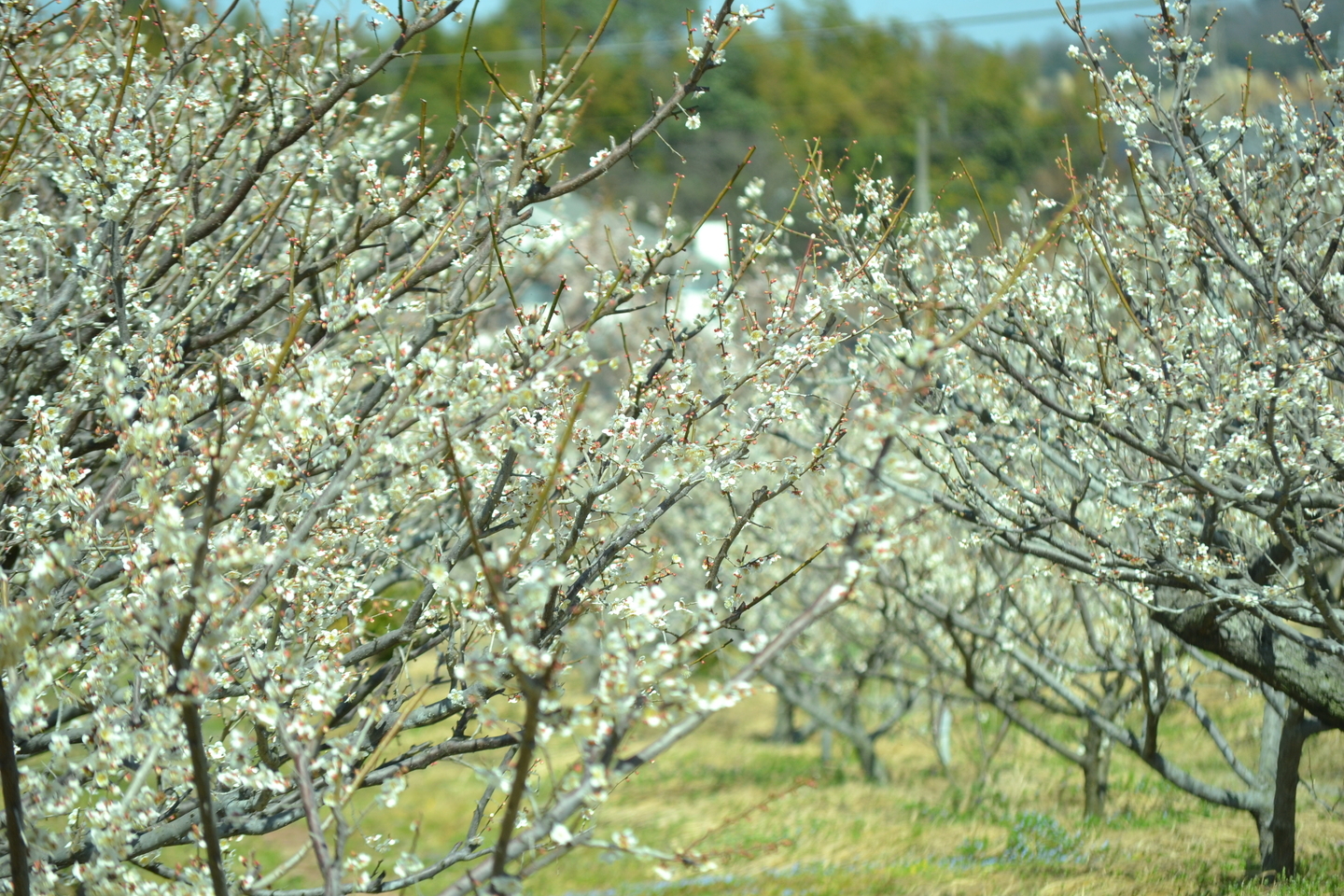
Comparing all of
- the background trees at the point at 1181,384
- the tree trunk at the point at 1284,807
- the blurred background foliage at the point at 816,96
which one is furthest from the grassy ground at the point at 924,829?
the blurred background foliage at the point at 816,96

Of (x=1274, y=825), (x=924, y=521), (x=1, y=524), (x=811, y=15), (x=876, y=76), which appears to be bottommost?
(x=1274, y=825)

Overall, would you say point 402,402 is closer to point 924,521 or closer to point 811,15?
point 924,521

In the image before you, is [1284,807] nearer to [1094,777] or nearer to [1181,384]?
[1181,384]

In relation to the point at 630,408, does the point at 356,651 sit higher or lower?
lower

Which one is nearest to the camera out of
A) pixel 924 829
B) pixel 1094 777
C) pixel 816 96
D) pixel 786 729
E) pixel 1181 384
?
pixel 1181 384

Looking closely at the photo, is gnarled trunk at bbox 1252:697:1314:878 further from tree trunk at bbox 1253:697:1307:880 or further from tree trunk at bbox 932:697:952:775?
tree trunk at bbox 932:697:952:775

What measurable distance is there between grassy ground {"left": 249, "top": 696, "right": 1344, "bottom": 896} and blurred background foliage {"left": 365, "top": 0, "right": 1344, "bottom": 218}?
22.6 meters

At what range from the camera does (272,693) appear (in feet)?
8.57

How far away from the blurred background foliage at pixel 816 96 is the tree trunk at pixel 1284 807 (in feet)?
92.3

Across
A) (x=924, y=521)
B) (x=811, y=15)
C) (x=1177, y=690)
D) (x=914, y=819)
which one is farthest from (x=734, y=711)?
(x=811, y=15)

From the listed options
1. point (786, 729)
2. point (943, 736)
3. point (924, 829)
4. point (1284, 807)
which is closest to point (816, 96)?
point (786, 729)

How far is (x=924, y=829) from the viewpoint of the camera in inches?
387

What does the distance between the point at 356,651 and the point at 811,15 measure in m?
75.1

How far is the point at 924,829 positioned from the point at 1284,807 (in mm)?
4343
